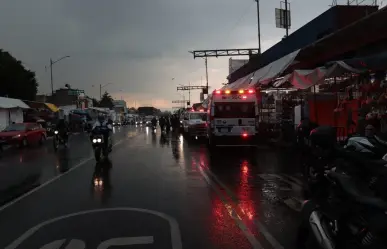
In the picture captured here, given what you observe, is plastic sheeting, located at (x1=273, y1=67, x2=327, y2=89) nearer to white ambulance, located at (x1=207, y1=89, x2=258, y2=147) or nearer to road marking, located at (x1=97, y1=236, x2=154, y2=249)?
white ambulance, located at (x1=207, y1=89, x2=258, y2=147)

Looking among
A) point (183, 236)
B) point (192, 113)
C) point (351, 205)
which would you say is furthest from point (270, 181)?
point (192, 113)

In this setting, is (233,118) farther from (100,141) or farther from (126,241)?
(126,241)

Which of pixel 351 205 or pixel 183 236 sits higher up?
pixel 351 205

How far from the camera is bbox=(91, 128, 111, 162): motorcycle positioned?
1622cm

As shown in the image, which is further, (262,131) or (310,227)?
(262,131)

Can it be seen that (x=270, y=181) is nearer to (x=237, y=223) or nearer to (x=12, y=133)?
(x=237, y=223)

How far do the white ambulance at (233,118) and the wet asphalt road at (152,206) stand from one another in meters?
5.22

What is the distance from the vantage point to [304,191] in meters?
9.51

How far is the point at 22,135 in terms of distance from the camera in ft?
85.7

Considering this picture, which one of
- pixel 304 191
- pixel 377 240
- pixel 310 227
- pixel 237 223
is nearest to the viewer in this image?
pixel 377 240

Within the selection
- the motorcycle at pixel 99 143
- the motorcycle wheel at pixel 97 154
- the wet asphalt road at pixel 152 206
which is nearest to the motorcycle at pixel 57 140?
the motorcycle at pixel 99 143

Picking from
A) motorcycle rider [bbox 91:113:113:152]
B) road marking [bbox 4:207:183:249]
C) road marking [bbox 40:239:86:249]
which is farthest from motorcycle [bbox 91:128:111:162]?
road marking [bbox 40:239:86:249]

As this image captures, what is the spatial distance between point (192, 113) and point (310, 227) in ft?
95.4

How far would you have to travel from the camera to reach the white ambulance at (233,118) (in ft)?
65.1
